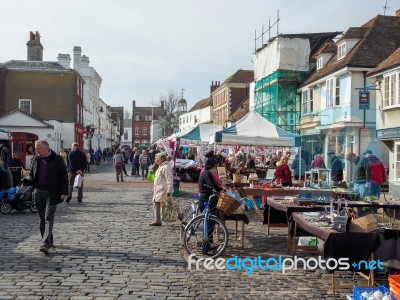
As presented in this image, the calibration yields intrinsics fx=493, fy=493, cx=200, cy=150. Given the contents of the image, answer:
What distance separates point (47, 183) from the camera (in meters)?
8.65

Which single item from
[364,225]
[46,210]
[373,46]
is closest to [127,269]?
[46,210]

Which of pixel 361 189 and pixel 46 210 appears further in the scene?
pixel 361 189

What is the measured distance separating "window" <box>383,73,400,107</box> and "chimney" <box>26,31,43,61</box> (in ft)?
123

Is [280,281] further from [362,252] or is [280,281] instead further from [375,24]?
[375,24]

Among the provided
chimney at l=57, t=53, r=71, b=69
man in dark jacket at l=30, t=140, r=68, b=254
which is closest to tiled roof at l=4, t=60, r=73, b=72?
chimney at l=57, t=53, r=71, b=69

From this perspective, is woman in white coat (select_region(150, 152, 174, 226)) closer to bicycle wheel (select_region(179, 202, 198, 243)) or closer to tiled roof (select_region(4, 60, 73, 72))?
bicycle wheel (select_region(179, 202, 198, 243))

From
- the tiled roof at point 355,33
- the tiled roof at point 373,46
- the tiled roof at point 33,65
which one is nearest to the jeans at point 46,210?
the tiled roof at point 373,46

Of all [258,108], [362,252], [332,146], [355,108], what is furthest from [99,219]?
[258,108]

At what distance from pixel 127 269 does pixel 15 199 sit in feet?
24.1

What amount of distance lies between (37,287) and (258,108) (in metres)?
39.1

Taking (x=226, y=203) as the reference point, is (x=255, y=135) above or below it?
above

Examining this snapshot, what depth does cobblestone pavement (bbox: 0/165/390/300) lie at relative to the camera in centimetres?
652

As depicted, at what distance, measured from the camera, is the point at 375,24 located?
103 feet

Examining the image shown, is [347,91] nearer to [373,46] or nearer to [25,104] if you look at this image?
[373,46]
